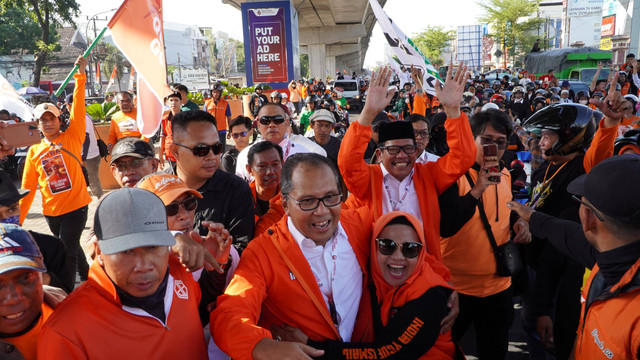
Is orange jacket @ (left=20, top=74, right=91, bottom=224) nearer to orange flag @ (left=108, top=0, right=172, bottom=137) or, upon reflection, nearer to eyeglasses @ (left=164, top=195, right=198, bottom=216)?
orange flag @ (left=108, top=0, right=172, bottom=137)

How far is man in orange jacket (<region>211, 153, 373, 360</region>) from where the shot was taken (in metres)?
2.04

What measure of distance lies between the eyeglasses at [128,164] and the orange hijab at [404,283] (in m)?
1.81

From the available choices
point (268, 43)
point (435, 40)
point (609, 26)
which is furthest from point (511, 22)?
point (268, 43)

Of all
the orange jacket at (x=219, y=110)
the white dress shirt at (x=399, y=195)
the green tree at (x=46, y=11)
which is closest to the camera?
the white dress shirt at (x=399, y=195)

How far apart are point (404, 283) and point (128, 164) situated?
2132 mm

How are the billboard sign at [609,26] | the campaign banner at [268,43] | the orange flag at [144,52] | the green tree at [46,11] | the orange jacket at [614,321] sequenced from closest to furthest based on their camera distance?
the orange jacket at [614,321], the orange flag at [144,52], the campaign banner at [268,43], the green tree at [46,11], the billboard sign at [609,26]

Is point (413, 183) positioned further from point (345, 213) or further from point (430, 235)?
point (345, 213)

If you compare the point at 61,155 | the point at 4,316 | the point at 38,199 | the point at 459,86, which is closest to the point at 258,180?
the point at 459,86

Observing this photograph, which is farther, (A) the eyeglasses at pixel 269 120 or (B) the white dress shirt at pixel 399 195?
(A) the eyeglasses at pixel 269 120

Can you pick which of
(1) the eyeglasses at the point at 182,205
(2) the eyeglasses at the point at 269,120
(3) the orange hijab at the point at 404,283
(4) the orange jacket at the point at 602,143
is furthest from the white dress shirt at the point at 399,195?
(2) the eyeglasses at the point at 269,120

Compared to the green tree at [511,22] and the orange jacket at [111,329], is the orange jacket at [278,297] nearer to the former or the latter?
the orange jacket at [111,329]

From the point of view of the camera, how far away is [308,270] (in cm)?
208

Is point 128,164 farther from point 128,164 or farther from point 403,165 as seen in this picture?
point 403,165

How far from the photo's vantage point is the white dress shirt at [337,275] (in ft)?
6.91
